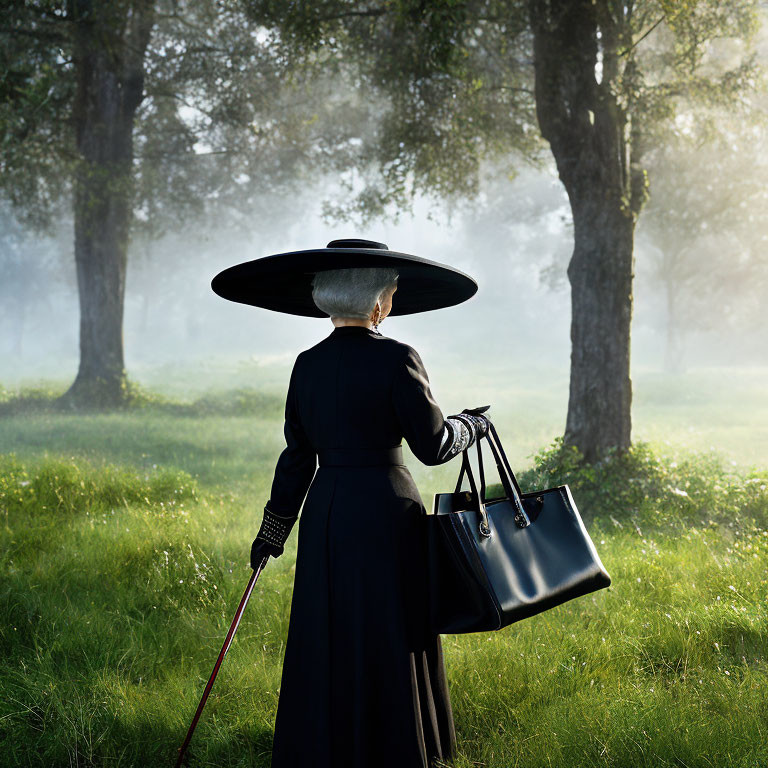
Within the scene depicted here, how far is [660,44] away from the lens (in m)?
15.5

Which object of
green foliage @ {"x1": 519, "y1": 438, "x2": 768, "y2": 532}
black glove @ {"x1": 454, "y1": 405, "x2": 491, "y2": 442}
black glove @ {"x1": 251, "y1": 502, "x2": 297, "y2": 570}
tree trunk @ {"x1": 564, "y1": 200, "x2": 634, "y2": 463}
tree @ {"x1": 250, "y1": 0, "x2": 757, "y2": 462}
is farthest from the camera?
tree trunk @ {"x1": 564, "y1": 200, "x2": 634, "y2": 463}

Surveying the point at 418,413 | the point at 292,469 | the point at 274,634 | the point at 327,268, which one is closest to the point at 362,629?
the point at 292,469

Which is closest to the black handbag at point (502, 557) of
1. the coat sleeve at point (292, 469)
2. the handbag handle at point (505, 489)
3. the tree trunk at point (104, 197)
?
the handbag handle at point (505, 489)

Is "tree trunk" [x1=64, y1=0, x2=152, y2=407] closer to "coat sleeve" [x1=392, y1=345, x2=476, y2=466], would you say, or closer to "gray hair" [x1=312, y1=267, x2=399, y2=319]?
"gray hair" [x1=312, y1=267, x2=399, y2=319]

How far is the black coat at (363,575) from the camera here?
295 centimetres

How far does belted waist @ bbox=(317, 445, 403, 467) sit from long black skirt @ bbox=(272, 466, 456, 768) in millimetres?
25

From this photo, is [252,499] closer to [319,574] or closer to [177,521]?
[177,521]

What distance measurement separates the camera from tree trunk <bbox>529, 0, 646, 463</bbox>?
906 cm

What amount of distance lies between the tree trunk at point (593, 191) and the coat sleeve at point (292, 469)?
674cm

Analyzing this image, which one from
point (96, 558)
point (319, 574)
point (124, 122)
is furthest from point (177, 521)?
point (124, 122)

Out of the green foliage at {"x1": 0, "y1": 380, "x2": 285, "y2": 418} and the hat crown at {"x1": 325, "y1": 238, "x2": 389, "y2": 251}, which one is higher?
the hat crown at {"x1": 325, "y1": 238, "x2": 389, "y2": 251}

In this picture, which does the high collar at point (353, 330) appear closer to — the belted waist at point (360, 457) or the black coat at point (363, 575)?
the black coat at point (363, 575)

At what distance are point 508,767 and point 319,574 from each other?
1345mm

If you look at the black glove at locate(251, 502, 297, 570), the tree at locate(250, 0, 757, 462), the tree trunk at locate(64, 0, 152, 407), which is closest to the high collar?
the black glove at locate(251, 502, 297, 570)
